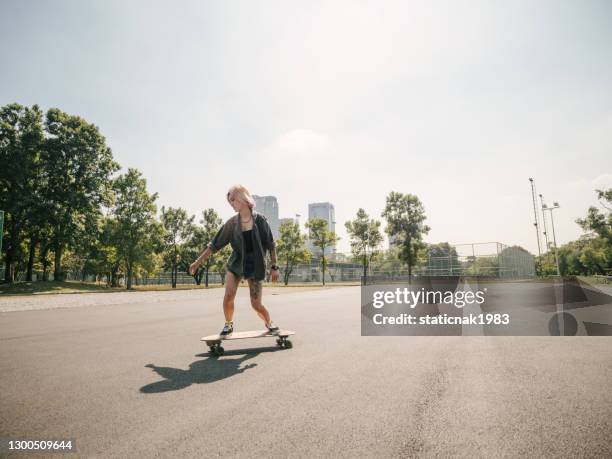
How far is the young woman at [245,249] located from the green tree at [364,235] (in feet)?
132

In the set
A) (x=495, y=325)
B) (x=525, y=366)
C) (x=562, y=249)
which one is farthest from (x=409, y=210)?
(x=562, y=249)

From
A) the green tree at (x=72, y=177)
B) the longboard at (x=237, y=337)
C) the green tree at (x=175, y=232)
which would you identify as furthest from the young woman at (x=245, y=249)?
the green tree at (x=175, y=232)

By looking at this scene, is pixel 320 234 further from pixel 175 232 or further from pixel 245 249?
pixel 245 249

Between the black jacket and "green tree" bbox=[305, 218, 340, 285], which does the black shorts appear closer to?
the black jacket

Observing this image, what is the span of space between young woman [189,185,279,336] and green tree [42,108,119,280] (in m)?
32.7

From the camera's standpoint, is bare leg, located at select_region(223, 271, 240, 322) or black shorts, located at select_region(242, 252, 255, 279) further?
black shorts, located at select_region(242, 252, 255, 279)

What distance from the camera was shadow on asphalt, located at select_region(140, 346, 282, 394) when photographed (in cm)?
275

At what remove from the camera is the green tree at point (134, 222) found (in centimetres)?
3566

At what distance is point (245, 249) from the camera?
4.66m

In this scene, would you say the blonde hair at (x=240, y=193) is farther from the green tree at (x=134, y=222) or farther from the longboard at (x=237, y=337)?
the green tree at (x=134, y=222)

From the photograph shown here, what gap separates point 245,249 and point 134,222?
36.6 metres

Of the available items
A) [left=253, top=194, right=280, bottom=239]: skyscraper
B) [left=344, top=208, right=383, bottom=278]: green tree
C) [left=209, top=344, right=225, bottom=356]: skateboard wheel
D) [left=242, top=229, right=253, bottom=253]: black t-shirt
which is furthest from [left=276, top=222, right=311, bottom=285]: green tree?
[left=253, top=194, right=280, bottom=239]: skyscraper

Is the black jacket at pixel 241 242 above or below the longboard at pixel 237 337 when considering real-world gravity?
above

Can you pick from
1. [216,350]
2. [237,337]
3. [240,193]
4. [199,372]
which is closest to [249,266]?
[237,337]
